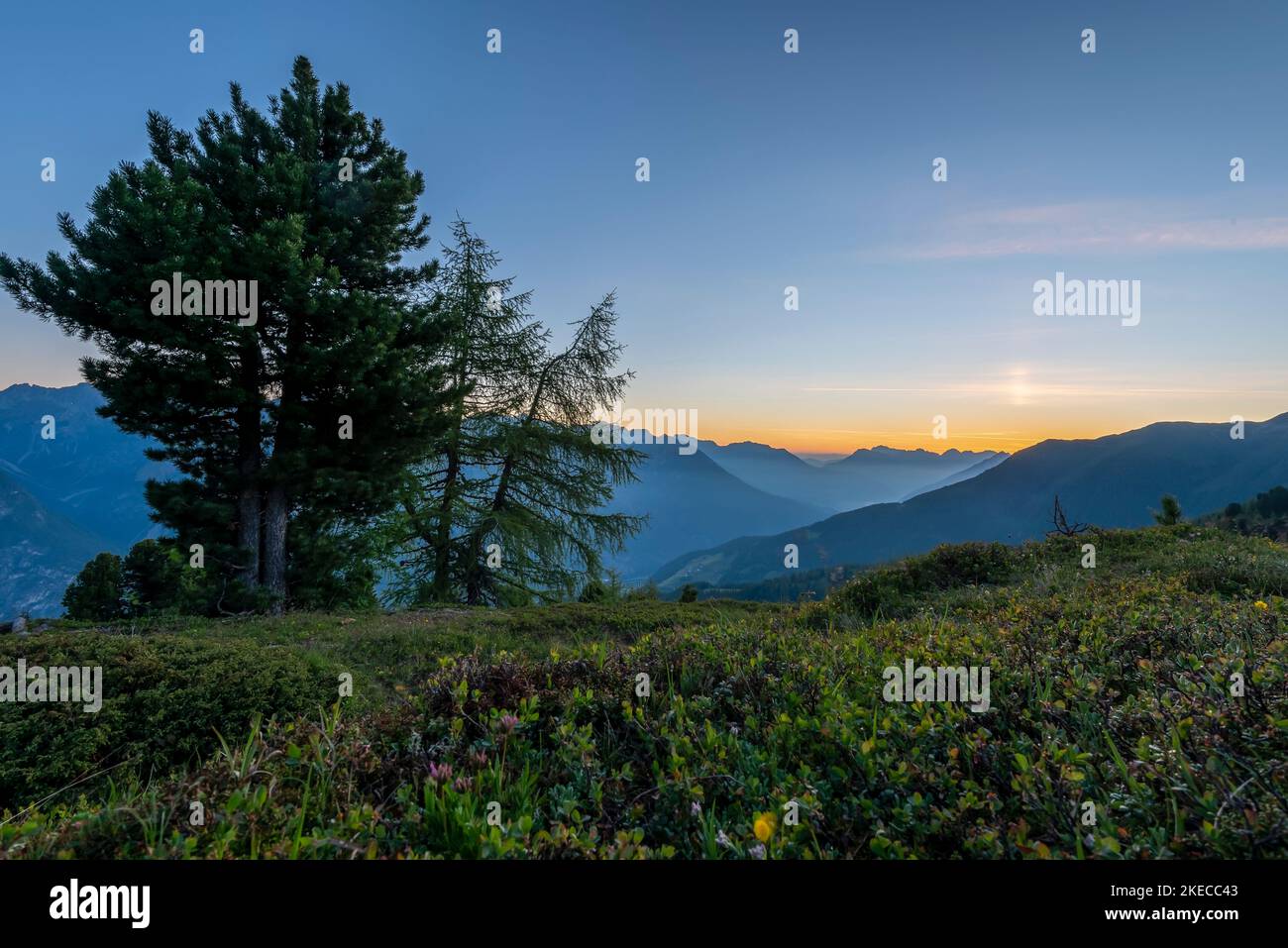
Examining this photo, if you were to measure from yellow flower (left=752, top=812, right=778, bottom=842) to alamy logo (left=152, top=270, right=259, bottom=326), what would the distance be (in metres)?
14.5

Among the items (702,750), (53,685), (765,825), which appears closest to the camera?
(765,825)

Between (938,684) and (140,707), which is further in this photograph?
(140,707)

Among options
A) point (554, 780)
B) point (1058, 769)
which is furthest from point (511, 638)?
point (1058, 769)

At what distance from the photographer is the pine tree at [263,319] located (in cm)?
1230

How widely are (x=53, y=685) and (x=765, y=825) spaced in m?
6.12

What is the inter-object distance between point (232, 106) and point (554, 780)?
19410 mm

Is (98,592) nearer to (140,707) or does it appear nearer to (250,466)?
(250,466)

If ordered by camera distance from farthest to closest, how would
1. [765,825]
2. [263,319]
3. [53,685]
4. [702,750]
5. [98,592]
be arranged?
1. [263,319]
2. [98,592]
3. [53,685]
4. [702,750]
5. [765,825]

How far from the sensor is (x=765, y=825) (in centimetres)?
227

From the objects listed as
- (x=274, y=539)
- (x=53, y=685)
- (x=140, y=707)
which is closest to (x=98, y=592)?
Answer: (x=274, y=539)

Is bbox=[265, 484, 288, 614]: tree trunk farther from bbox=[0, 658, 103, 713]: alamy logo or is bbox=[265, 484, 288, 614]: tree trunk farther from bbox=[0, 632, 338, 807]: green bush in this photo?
bbox=[0, 658, 103, 713]: alamy logo

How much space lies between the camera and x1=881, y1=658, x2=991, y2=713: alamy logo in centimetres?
384
